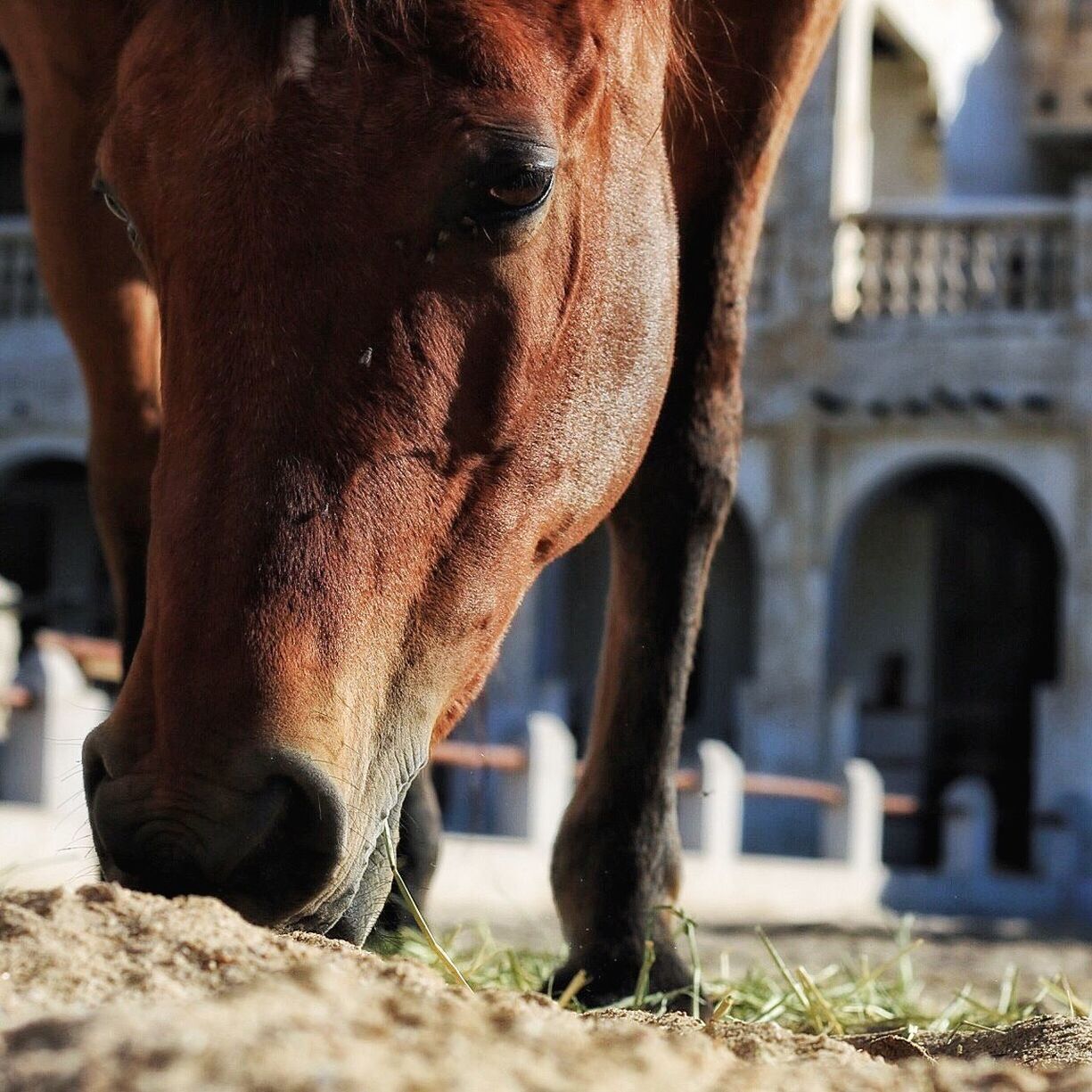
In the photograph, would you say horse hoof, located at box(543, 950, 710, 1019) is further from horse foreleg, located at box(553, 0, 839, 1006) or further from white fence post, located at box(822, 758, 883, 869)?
white fence post, located at box(822, 758, 883, 869)

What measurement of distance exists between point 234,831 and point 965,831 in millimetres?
13858

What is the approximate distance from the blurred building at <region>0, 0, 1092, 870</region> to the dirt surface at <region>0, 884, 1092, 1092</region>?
13683mm

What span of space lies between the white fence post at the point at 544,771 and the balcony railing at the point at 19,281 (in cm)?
834

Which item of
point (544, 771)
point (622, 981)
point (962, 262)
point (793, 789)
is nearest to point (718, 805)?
point (793, 789)

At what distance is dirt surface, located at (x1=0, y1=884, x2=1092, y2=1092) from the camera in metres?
1.33

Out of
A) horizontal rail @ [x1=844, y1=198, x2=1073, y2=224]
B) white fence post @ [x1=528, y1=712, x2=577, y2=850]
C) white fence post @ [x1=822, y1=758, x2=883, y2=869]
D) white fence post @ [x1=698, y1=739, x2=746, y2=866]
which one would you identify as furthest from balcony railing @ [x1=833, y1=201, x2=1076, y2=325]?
white fence post @ [x1=528, y1=712, x2=577, y2=850]

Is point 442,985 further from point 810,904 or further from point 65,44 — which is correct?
point 810,904

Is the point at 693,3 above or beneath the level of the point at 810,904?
above

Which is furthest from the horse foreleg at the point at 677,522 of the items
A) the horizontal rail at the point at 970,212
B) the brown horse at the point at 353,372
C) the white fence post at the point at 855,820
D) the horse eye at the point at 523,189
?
the horizontal rail at the point at 970,212

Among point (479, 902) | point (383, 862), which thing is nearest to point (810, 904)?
point (479, 902)

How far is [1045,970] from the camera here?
8.02m

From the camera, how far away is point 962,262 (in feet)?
56.0

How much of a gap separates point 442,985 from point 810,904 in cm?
1204

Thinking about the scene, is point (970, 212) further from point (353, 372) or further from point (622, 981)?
point (353, 372)
